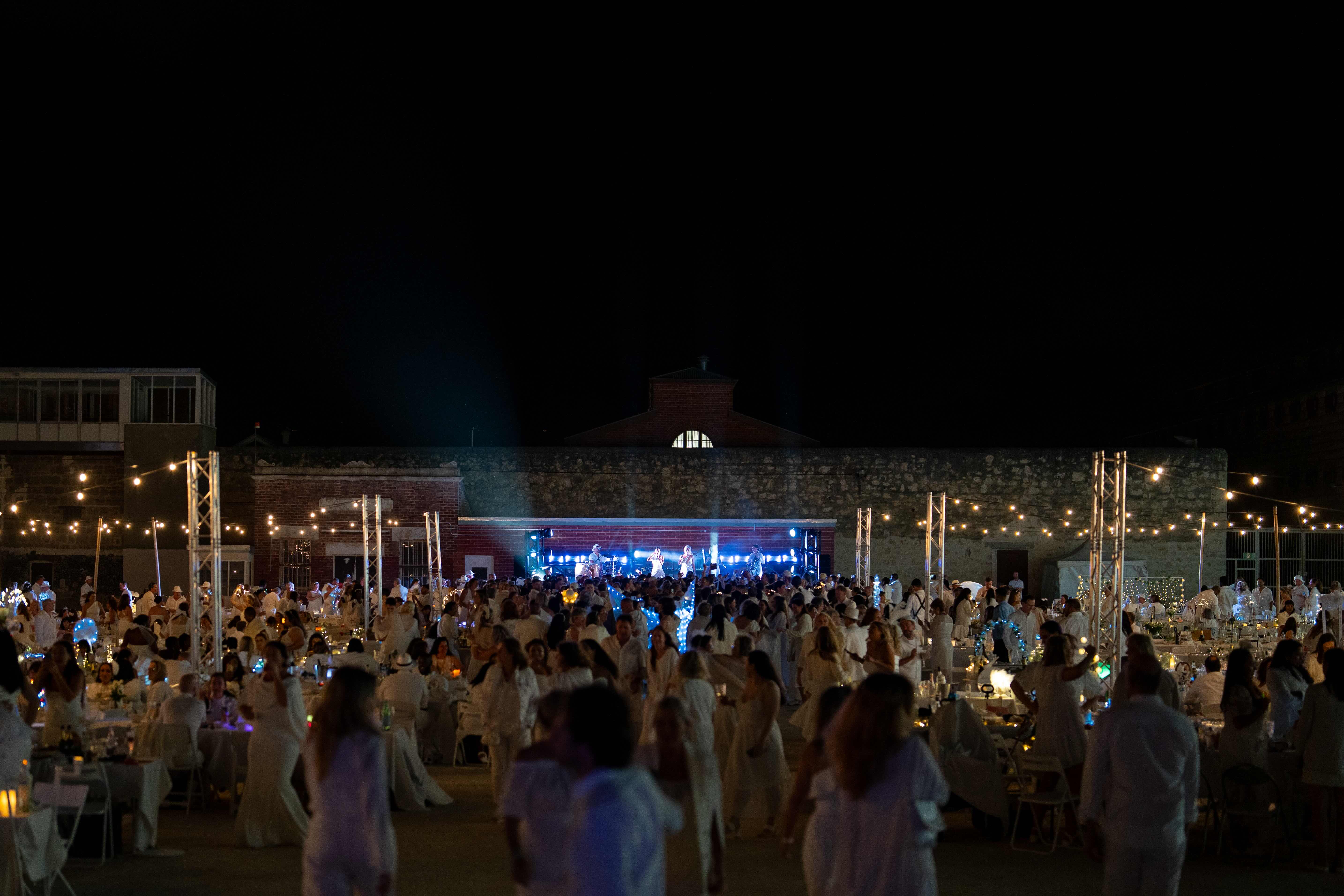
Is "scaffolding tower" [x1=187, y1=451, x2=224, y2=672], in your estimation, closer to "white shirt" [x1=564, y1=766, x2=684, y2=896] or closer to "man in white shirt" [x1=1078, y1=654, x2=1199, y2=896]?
"man in white shirt" [x1=1078, y1=654, x2=1199, y2=896]

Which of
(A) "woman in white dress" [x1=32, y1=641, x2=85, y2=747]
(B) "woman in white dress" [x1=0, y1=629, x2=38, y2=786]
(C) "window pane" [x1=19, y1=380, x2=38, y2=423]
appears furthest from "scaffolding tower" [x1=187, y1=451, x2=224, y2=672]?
(C) "window pane" [x1=19, y1=380, x2=38, y2=423]

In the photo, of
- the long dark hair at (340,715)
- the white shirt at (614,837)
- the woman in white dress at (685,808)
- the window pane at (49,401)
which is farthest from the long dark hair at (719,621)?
the window pane at (49,401)

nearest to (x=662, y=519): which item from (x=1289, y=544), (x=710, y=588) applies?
(x=710, y=588)

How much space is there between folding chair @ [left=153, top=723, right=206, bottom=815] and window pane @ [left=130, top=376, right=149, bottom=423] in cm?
2410

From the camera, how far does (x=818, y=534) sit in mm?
29219

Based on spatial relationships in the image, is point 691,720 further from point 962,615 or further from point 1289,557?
point 1289,557

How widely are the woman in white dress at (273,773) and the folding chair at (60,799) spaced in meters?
1.18

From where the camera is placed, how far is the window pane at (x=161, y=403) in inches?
1209

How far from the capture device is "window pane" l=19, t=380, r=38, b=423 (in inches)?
1209

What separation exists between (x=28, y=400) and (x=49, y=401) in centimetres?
61

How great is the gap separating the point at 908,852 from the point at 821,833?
1.22 ft

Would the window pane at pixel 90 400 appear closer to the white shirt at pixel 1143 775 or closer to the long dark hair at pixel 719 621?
the long dark hair at pixel 719 621

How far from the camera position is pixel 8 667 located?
6.30 metres

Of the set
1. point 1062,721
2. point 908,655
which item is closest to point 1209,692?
point 908,655
